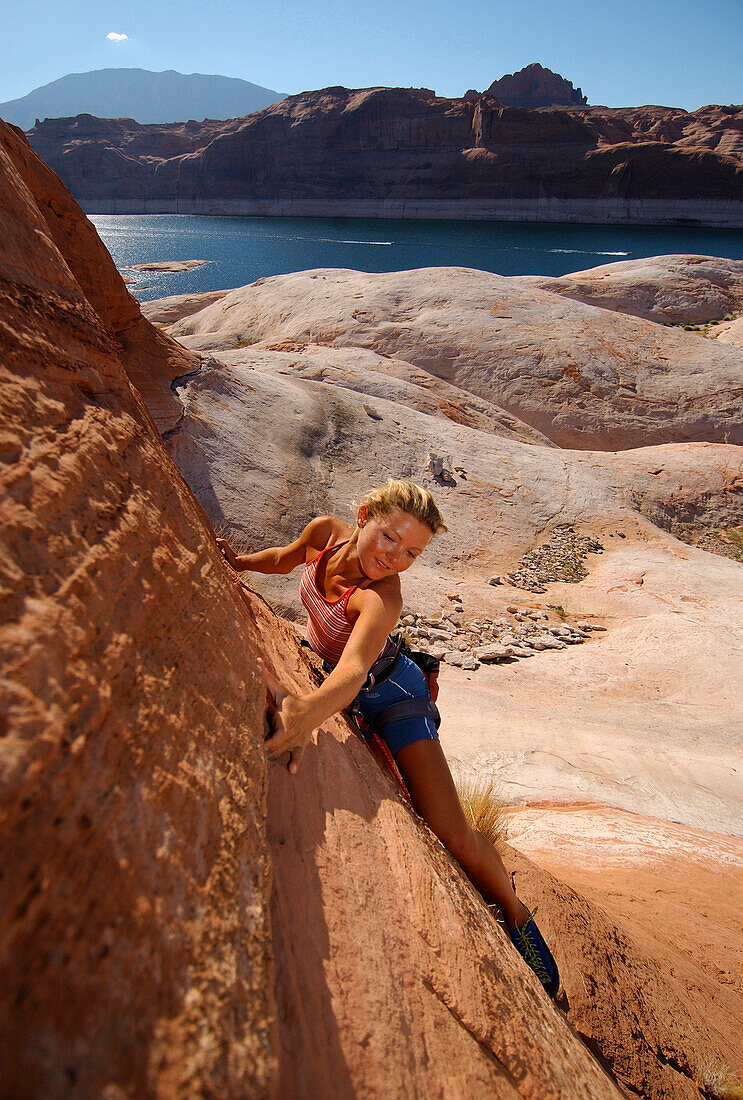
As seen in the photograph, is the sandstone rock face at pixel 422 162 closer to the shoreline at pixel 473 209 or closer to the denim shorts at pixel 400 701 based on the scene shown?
the shoreline at pixel 473 209

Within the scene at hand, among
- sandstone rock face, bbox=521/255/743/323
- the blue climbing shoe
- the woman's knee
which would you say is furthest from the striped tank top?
sandstone rock face, bbox=521/255/743/323

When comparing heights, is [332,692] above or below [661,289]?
below

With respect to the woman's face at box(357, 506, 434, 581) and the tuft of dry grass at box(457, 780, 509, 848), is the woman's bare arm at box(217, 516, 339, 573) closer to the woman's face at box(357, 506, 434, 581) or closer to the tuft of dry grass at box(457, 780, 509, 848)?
the woman's face at box(357, 506, 434, 581)

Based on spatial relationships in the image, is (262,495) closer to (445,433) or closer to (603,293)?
(445,433)

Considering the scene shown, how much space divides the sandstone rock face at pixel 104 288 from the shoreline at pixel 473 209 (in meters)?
63.6

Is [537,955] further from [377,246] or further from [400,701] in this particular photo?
[377,246]

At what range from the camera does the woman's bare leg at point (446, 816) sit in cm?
218

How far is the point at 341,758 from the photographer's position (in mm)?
1979

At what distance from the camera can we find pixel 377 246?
48.3 metres

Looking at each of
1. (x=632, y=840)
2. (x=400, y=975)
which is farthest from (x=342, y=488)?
(x=400, y=975)

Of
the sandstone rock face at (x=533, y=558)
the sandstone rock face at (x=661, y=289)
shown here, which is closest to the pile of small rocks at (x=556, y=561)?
the sandstone rock face at (x=533, y=558)

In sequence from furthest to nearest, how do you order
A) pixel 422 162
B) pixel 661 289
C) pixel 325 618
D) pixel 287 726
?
pixel 422 162 < pixel 661 289 < pixel 325 618 < pixel 287 726

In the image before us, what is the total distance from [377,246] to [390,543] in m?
51.3

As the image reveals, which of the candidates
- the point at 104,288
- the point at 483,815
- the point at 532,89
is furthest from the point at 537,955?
the point at 532,89
